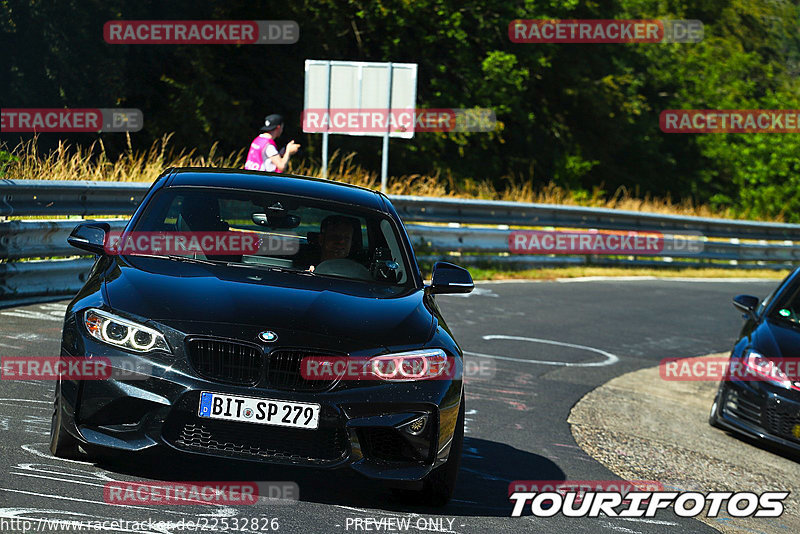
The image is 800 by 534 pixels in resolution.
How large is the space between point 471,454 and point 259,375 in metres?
2.43

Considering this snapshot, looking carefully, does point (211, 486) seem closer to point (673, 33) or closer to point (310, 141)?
point (310, 141)

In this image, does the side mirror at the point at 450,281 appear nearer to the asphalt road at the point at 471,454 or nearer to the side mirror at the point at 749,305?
the asphalt road at the point at 471,454

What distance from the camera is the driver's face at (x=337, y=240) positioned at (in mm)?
6500

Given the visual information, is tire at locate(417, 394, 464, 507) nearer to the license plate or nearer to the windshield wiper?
the license plate

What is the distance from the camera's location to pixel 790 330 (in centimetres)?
910

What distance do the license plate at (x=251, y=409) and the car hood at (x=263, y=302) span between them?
319mm

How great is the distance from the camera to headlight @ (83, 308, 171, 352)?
5094mm

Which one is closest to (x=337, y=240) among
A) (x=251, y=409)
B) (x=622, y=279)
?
(x=251, y=409)

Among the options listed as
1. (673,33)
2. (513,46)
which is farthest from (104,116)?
(673,33)

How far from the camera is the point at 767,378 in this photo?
869 cm

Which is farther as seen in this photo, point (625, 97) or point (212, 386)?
point (625, 97)

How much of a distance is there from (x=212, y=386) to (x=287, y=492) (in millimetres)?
825

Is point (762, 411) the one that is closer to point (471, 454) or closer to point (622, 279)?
point (471, 454)

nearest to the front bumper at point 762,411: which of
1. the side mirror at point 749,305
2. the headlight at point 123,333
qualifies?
the side mirror at point 749,305
